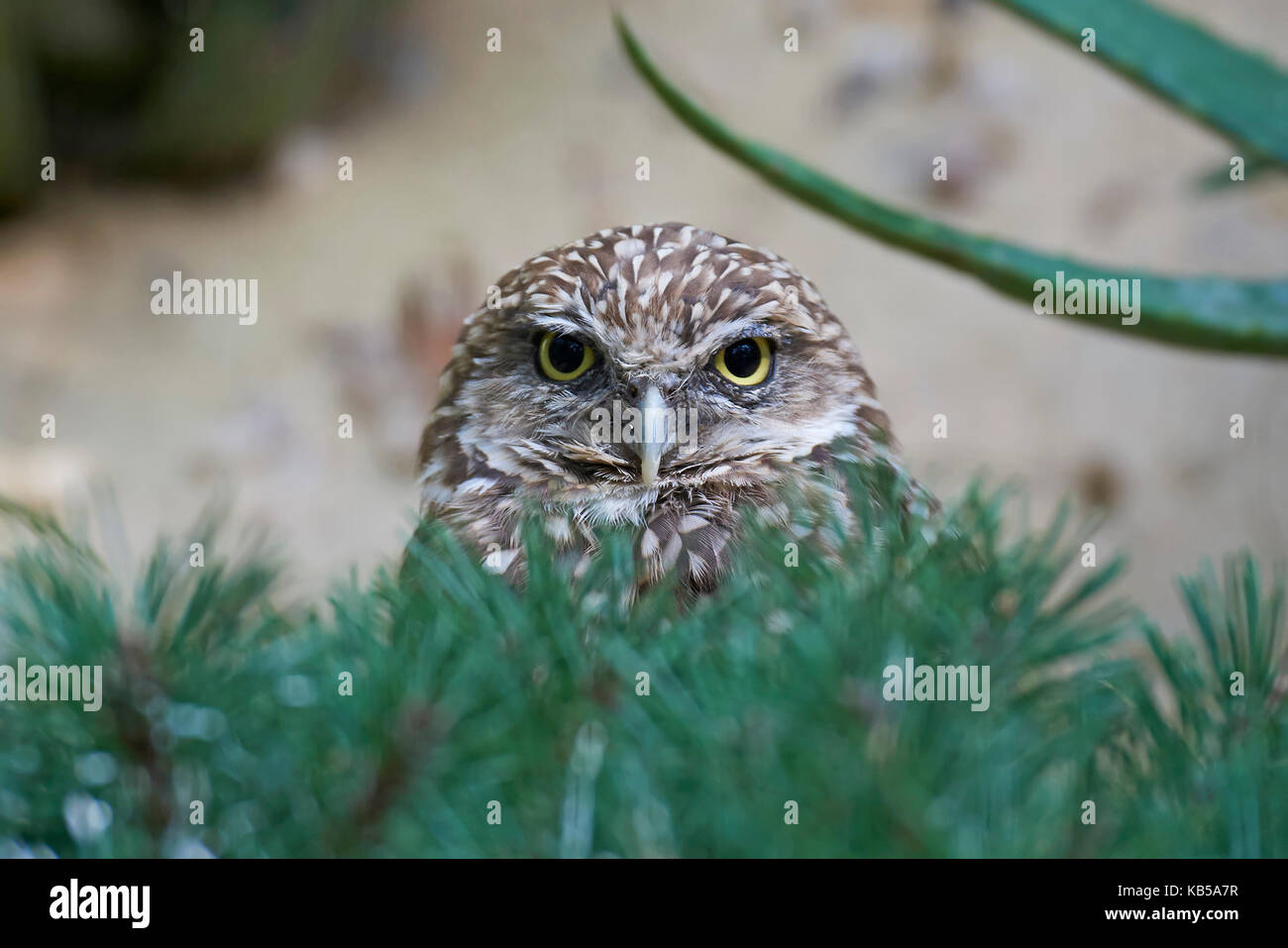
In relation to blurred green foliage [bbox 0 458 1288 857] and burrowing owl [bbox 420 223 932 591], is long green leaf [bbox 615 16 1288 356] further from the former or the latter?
blurred green foliage [bbox 0 458 1288 857]

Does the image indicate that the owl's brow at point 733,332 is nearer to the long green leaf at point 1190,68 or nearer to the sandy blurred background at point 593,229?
the long green leaf at point 1190,68

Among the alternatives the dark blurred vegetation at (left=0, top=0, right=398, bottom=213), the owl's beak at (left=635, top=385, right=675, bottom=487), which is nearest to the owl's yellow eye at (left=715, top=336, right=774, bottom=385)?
the owl's beak at (left=635, top=385, right=675, bottom=487)

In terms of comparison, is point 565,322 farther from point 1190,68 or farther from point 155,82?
point 155,82

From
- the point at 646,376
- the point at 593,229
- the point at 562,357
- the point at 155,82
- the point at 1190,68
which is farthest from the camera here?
the point at 155,82

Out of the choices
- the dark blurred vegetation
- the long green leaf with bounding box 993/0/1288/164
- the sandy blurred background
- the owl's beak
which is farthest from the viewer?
the dark blurred vegetation

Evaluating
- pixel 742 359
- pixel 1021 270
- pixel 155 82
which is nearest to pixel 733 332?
pixel 742 359

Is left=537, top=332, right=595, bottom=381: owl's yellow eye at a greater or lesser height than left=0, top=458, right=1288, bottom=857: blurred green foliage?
greater

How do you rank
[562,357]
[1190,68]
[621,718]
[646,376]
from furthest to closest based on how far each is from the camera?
1. [1190,68]
2. [562,357]
3. [646,376]
4. [621,718]
